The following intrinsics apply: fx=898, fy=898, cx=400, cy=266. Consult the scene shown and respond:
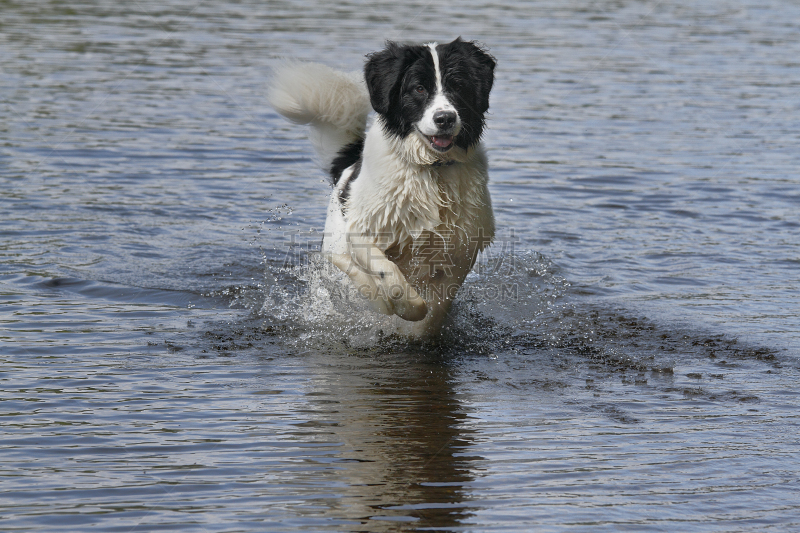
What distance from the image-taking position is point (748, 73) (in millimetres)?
13609

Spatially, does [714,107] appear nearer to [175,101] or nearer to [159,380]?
[175,101]

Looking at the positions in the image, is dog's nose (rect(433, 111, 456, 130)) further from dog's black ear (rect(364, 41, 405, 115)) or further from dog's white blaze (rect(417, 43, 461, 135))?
dog's black ear (rect(364, 41, 405, 115))

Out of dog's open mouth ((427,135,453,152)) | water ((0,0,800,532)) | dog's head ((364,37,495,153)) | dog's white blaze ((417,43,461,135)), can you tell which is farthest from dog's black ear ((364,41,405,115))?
water ((0,0,800,532))

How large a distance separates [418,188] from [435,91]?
0.50m

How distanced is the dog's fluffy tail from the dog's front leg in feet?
3.57

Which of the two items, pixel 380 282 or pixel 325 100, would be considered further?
pixel 325 100

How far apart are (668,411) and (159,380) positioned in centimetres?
239

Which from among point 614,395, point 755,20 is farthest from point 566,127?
point 755,20

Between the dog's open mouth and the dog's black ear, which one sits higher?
the dog's black ear

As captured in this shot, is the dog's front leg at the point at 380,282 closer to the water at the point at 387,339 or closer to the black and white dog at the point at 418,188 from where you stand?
the black and white dog at the point at 418,188

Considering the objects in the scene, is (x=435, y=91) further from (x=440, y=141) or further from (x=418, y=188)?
(x=418, y=188)

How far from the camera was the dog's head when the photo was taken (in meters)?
4.38

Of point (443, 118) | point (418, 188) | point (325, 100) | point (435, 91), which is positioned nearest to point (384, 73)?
point (435, 91)

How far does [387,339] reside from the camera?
→ 5152 millimetres
